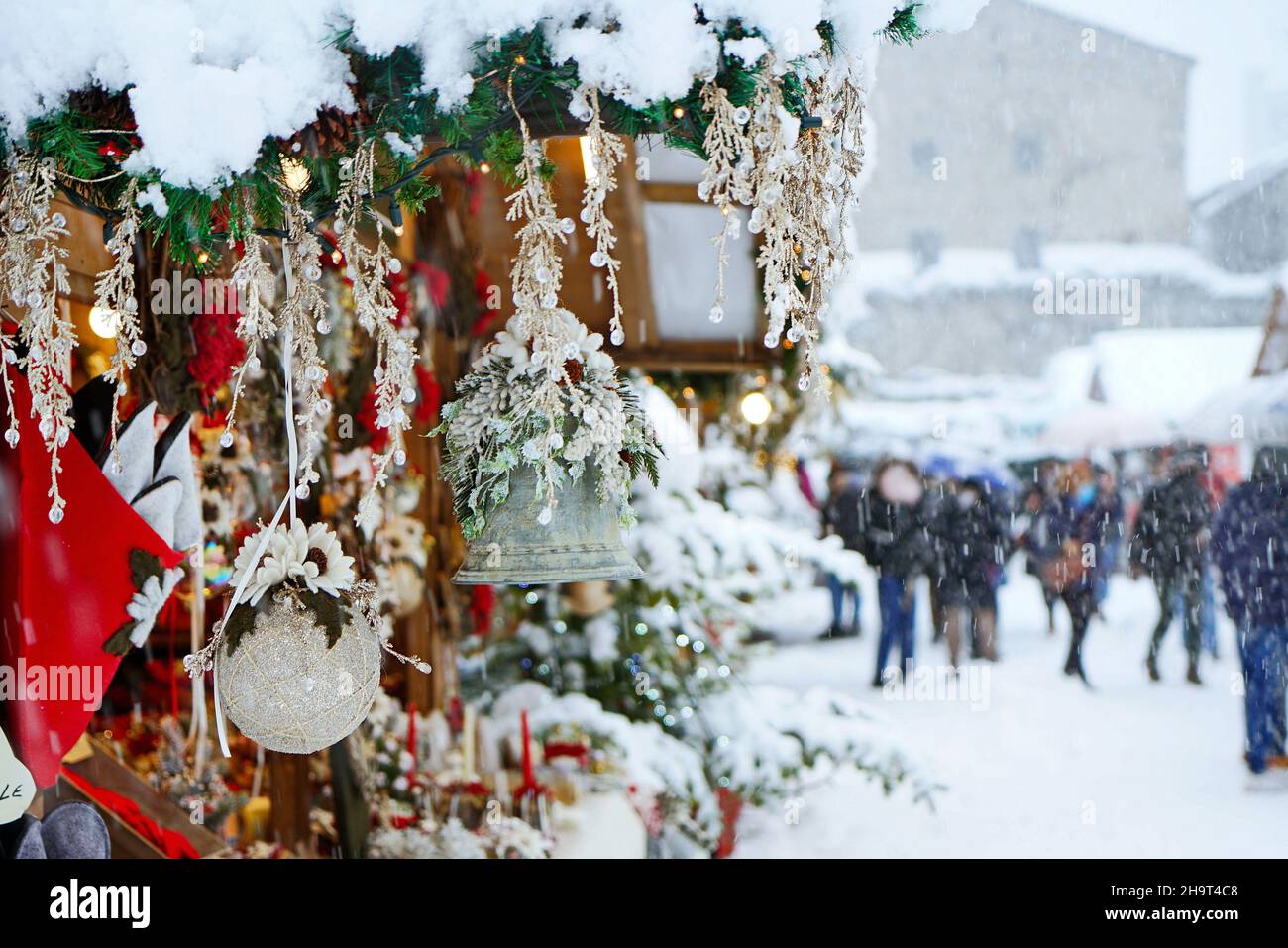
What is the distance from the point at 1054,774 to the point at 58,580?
229 inches

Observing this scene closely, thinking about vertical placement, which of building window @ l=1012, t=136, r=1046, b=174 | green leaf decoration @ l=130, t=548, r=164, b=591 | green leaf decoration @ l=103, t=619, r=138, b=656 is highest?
building window @ l=1012, t=136, r=1046, b=174

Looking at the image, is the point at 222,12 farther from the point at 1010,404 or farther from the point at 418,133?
the point at 1010,404

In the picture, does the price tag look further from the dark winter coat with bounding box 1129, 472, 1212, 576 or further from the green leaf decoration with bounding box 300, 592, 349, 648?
the dark winter coat with bounding box 1129, 472, 1212, 576

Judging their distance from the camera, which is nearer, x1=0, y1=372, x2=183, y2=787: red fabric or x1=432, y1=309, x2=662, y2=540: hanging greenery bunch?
x1=432, y1=309, x2=662, y2=540: hanging greenery bunch

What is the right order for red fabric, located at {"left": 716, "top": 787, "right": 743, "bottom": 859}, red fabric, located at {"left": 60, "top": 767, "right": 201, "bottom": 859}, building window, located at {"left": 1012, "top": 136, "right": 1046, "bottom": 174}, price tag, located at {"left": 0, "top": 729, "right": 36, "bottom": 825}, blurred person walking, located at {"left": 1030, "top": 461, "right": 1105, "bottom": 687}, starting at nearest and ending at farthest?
price tag, located at {"left": 0, "top": 729, "right": 36, "bottom": 825} → red fabric, located at {"left": 60, "top": 767, "right": 201, "bottom": 859} → red fabric, located at {"left": 716, "top": 787, "right": 743, "bottom": 859} → blurred person walking, located at {"left": 1030, "top": 461, "right": 1105, "bottom": 687} → building window, located at {"left": 1012, "top": 136, "right": 1046, "bottom": 174}

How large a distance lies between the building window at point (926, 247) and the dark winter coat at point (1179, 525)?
18.4 m

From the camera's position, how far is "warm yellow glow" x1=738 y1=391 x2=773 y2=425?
20.9 feet

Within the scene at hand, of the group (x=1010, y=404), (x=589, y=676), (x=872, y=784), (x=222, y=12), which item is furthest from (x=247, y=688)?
(x=1010, y=404)

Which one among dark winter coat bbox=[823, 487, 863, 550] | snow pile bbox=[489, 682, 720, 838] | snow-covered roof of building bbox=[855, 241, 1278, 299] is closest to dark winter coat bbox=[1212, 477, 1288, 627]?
snow pile bbox=[489, 682, 720, 838]

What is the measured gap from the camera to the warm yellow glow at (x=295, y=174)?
1714mm

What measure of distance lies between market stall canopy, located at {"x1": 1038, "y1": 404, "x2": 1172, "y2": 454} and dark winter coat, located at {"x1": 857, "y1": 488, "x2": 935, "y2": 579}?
8.91 ft

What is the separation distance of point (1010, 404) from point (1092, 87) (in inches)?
460

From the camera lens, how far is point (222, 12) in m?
1.62

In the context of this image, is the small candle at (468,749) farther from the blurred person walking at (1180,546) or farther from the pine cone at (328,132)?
the blurred person walking at (1180,546)
